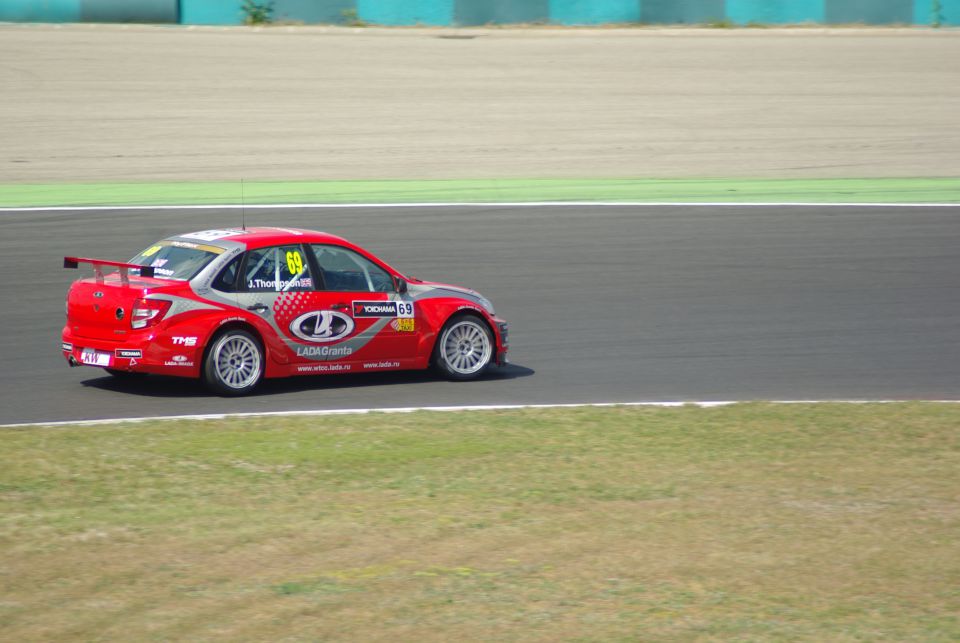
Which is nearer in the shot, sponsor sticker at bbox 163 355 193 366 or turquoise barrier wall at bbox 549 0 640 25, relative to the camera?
sponsor sticker at bbox 163 355 193 366

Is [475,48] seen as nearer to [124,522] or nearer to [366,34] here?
[366,34]

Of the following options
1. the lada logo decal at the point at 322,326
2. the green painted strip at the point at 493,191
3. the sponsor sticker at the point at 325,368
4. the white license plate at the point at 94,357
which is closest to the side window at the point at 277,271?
the lada logo decal at the point at 322,326

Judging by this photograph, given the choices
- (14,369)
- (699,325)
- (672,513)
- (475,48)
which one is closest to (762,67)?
(475,48)

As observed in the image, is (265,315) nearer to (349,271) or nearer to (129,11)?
(349,271)

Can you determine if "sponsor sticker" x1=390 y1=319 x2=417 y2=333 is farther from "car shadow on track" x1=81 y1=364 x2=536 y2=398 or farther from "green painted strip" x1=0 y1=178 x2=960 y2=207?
"green painted strip" x1=0 y1=178 x2=960 y2=207

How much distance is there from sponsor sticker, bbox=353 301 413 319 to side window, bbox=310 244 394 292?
0.14 metres

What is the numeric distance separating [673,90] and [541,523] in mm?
22368

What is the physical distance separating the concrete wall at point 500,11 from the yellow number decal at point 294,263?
69.9 feet

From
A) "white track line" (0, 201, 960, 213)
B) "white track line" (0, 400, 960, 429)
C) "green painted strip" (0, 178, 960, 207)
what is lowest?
"white track line" (0, 400, 960, 429)

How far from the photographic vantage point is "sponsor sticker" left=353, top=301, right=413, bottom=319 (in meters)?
11.8

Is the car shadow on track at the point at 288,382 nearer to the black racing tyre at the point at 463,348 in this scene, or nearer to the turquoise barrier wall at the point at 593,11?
the black racing tyre at the point at 463,348

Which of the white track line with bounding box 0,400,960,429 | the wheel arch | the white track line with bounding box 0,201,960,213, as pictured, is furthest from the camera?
the white track line with bounding box 0,201,960,213

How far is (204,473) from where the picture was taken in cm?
862

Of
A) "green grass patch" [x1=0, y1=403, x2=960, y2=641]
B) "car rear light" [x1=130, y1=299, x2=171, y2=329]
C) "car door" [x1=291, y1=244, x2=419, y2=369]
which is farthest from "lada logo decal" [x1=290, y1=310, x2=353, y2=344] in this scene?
"green grass patch" [x1=0, y1=403, x2=960, y2=641]
